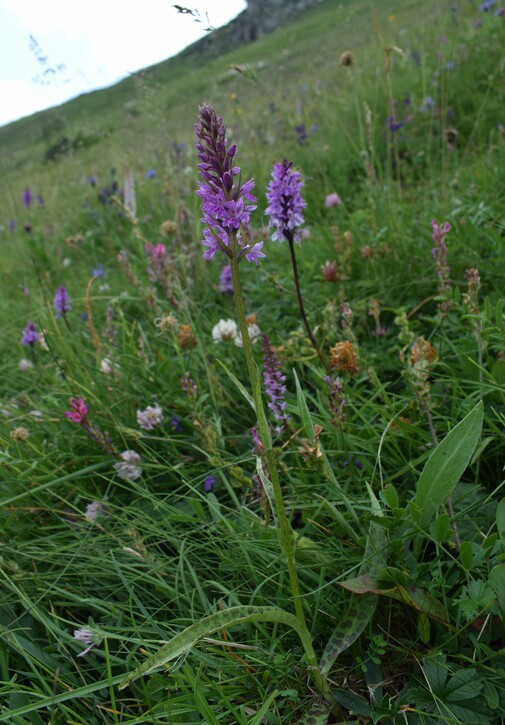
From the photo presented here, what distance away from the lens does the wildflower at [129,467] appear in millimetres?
1554

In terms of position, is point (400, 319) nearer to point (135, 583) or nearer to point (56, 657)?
point (135, 583)

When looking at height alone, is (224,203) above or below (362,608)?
above

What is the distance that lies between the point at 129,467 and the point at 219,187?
0.95 meters

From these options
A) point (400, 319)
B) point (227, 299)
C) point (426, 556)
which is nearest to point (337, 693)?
point (426, 556)

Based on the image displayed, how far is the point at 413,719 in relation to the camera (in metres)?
0.95

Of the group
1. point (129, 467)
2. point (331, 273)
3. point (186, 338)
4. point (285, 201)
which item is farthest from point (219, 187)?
point (331, 273)

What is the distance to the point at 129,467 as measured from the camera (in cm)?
156

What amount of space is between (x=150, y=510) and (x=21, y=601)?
39cm

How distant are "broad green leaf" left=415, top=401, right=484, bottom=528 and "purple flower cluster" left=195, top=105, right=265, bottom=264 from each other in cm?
55

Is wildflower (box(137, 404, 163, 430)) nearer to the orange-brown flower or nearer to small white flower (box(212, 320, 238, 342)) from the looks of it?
small white flower (box(212, 320, 238, 342))

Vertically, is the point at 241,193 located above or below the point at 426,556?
above

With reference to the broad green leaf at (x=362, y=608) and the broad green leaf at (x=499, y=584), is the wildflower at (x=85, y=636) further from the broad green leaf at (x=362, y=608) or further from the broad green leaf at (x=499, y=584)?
the broad green leaf at (x=499, y=584)

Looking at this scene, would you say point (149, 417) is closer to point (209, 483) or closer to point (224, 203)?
point (209, 483)

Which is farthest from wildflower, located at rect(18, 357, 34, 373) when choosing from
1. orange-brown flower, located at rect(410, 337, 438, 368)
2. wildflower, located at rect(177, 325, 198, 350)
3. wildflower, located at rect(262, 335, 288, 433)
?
orange-brown flower, located at rect(410, 337, 438, 368)
